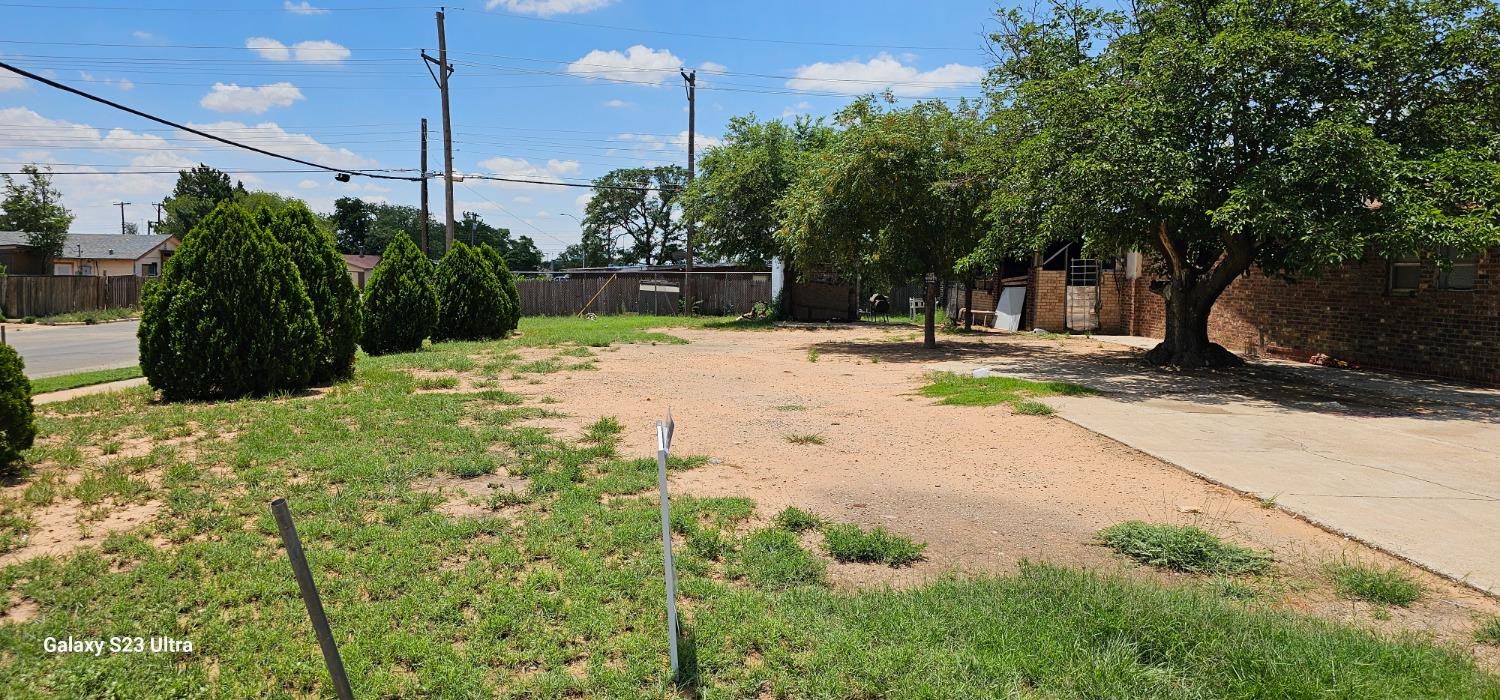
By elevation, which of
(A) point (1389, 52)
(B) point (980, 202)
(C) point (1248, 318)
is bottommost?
(C) point (1248, 318)

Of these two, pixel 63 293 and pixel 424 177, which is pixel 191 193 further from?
pixel 424 177

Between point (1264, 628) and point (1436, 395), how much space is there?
32.7 feet

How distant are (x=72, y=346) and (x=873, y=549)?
2053cm

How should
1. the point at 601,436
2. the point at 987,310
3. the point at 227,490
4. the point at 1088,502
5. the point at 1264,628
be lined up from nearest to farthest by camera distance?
the point at 1264,628 → the point at 227,490 → the point at 1088,502 → the point at 601,436 → the point at 987,310

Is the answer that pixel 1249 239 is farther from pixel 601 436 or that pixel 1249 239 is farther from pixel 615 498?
pixel 615 498

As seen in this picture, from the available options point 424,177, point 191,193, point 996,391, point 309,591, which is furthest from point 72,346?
point 191,193

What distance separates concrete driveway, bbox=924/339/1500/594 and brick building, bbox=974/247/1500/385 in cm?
71

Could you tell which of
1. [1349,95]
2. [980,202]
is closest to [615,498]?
[1349,95]

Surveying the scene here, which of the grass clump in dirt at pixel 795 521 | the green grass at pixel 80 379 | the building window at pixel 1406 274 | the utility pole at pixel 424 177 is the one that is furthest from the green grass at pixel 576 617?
the utility pole at pixel 424 177

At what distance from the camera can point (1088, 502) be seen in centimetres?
542

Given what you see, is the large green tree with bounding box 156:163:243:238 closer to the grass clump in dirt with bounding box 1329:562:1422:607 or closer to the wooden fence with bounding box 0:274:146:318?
the wooden fence with bounding box 0:274:146:318

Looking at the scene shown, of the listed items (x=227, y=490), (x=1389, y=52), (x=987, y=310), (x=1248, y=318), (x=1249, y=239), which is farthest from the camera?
(x=987, y=310)

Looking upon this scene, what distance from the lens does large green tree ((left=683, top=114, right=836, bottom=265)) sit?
88.2 ft

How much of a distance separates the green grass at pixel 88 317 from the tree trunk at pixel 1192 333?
29.5 metres
